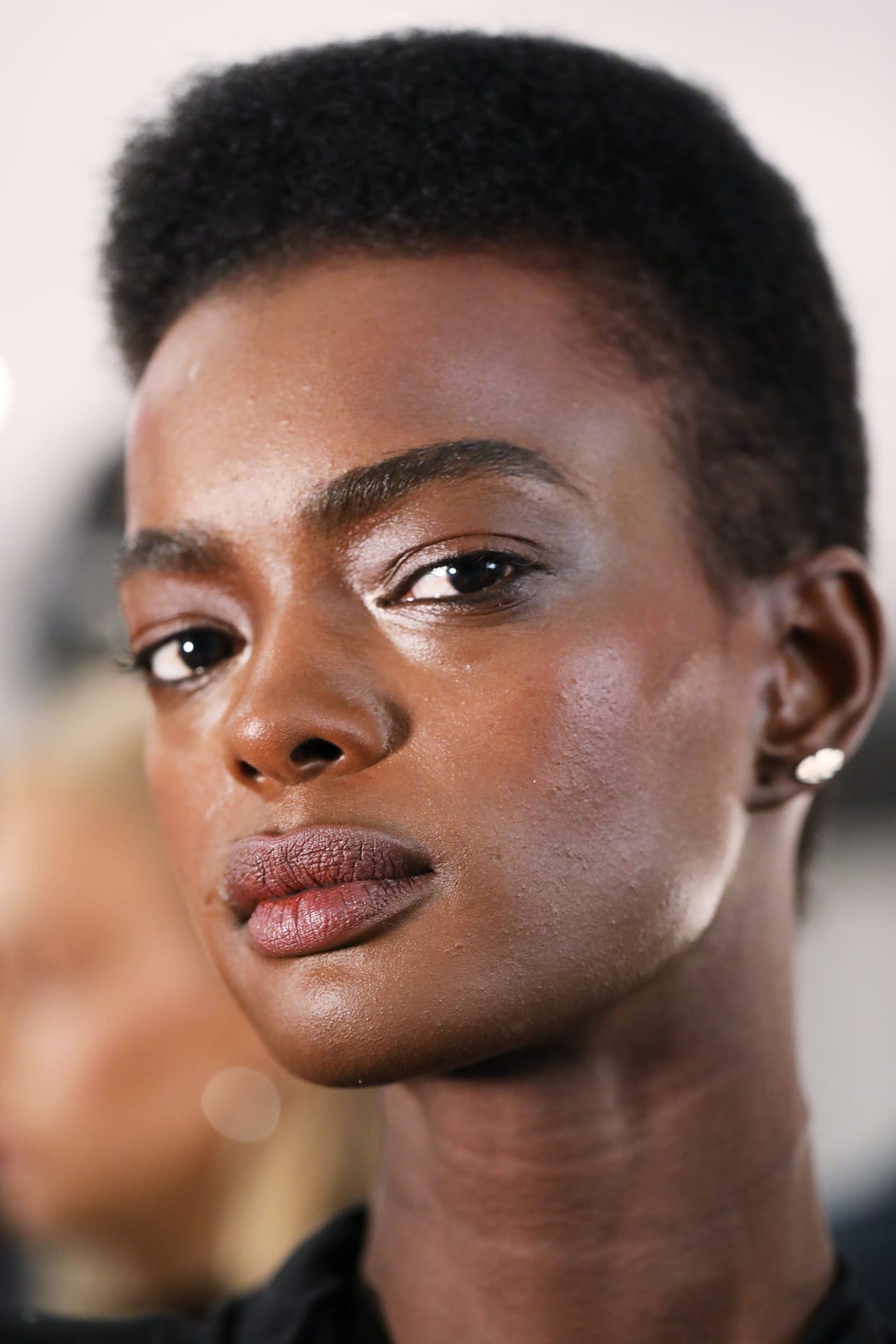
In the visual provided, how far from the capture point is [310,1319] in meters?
1.17

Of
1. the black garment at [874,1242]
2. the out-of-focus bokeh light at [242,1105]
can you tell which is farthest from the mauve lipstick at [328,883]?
the black garment at [874,1242]

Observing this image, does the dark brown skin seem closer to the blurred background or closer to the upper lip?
the upper lip

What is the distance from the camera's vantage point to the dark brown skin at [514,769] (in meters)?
0.95

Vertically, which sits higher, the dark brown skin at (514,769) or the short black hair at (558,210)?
the short black hair at (558,210)

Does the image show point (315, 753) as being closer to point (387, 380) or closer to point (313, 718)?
point (313, 718)

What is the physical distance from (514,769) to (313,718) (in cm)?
14

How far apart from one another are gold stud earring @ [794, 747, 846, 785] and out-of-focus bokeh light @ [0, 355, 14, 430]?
112cm

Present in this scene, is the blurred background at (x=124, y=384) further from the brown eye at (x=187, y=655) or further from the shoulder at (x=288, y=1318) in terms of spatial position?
the shoulder at (x=288, y=1318)

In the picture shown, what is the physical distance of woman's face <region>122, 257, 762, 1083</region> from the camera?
3.11 feet

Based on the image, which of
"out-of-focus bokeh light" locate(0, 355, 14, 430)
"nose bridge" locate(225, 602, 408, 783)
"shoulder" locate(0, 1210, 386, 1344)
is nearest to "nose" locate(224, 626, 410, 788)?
"nose bridge" locate(225, 602, 408, 783)

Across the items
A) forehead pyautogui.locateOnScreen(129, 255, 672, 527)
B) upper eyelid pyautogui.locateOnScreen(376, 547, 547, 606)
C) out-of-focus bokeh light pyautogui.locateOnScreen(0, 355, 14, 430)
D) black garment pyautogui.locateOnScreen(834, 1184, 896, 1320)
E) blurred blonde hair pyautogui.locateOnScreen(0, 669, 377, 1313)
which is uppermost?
out-of-focus bokeh light pyautogui.locateOnScreen(0, 355, 14, 430)

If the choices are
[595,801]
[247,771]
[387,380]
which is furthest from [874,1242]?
[387,380]

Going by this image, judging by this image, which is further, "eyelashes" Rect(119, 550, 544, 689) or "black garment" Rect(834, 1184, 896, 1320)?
"black garment" Rect(834, 1184, 896, 1320)

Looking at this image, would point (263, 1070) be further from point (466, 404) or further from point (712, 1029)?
point (466, 404)
